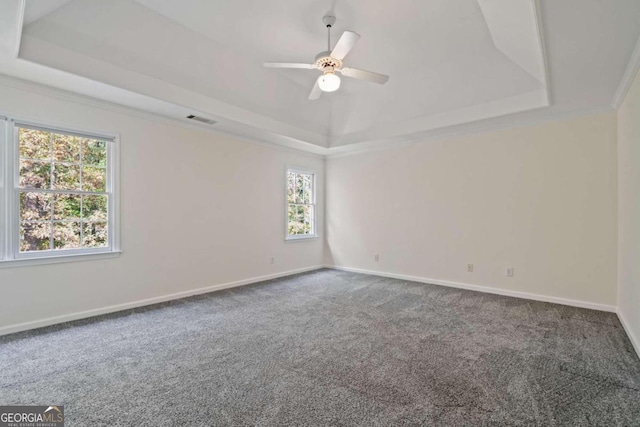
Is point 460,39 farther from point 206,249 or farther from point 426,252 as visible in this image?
point 206,249

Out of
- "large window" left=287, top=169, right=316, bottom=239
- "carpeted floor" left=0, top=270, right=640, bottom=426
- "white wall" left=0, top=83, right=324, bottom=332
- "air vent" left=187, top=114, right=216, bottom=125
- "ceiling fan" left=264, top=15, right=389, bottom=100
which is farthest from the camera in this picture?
"large window" left=287, top=169, right=316, bottom=239

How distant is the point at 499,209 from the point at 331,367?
357 cm

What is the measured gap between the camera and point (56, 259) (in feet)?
10.8

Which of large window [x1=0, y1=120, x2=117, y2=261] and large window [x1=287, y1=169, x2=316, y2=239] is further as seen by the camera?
large window [x1=287, y1=169, x2=316, y2=239]

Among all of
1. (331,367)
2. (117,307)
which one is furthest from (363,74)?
(117,307)

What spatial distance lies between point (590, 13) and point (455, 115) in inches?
90.2

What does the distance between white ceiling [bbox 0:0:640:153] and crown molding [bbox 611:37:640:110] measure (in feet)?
0.18

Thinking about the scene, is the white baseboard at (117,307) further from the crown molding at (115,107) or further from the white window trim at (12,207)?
the crown molding at (115,107)

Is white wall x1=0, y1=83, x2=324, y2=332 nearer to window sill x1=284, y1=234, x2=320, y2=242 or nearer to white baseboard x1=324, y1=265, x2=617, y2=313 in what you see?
window sill x1=284, y1=234, x2=320, y2=242

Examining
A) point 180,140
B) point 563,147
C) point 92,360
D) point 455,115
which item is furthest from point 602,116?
point 92,360

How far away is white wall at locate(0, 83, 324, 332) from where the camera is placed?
320 cm

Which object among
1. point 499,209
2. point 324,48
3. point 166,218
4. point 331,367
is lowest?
point 331,367

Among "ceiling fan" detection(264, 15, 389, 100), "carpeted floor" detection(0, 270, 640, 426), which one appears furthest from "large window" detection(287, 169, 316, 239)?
"ceiling fan" detection(264, 15, 389, 100)

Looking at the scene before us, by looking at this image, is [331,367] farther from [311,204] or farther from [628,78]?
[311,204]
